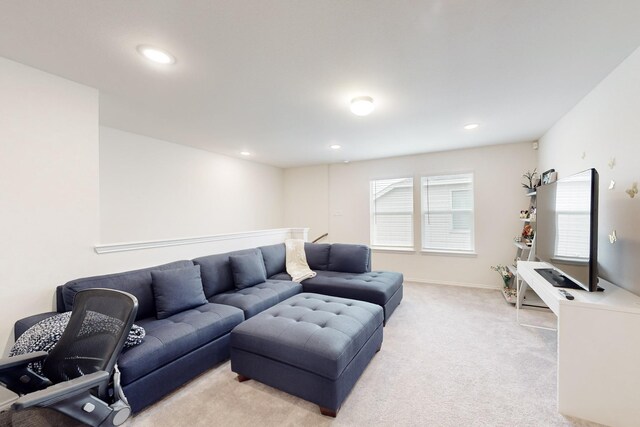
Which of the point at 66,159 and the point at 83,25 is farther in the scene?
the point at 66,159

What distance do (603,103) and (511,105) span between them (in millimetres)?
664

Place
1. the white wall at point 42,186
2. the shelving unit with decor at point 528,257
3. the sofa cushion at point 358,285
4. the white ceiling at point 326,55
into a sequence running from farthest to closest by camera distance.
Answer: the shelving unit with decor at point 528,257 < the sofa cushion at point 358,285 < the white wall at point 42,186 < the white ceiling at point 326,55

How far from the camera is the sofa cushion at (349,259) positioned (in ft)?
12.3

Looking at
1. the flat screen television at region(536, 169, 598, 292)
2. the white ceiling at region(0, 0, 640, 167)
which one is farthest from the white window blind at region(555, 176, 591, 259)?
the white ceiling at region(0, 0, 640, 167)

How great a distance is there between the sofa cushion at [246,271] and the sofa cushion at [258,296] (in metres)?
0.07

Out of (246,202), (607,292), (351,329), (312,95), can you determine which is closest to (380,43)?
(312,95)

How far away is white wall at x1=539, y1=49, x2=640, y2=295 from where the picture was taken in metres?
1.82

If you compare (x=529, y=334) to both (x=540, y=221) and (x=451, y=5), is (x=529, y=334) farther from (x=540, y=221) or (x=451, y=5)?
(x=451, y=5)

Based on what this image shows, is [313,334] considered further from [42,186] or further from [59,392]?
[42,186]

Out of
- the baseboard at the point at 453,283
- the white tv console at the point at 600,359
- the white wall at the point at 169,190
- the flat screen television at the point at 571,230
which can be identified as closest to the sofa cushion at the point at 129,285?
the white wall at the point at 169,190

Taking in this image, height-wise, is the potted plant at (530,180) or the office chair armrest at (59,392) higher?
the potted plant at (530,180)

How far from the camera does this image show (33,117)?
6.41ft

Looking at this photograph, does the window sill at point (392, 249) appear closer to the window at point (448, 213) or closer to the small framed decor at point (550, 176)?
the window at point (448, 213)

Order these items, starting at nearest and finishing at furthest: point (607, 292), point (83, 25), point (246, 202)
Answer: point (83, 25) → point (607, 292) → point (246, 202)
